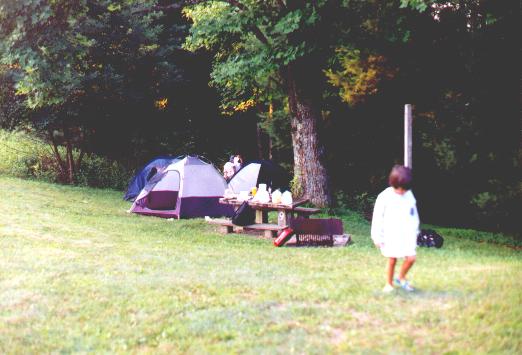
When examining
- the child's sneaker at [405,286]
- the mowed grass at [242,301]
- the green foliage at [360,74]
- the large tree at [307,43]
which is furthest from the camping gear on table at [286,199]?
the child's sneaker at [405,286]

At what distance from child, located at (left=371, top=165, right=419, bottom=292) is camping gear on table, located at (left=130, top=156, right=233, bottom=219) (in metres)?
10.7

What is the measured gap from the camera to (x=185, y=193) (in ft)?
58.3

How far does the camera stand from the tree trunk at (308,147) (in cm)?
1889

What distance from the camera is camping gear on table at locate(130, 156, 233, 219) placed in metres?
17.7

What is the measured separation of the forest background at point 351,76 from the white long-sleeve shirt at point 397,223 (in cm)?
712

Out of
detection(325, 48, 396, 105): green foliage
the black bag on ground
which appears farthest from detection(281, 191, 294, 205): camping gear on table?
detection(325, 48, 396, 105): green foliage

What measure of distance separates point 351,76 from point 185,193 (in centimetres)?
597

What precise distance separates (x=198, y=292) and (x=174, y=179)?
10.9 m

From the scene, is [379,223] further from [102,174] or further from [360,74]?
[102,174]

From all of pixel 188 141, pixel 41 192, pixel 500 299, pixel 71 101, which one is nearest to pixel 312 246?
pixel 500 299

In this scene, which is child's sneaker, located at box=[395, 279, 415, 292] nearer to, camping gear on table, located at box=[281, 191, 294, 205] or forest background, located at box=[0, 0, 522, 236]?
camping gear on table, located at box=[281, 191, 294, 205]

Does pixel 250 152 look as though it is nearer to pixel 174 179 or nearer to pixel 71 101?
pixel 71 101

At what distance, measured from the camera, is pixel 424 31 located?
60.4ft

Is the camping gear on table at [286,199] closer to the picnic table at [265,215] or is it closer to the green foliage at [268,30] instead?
the picnic table at [265,215]
